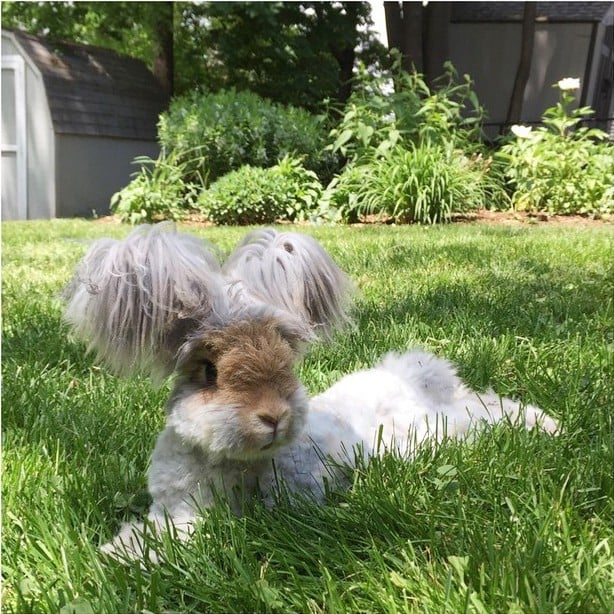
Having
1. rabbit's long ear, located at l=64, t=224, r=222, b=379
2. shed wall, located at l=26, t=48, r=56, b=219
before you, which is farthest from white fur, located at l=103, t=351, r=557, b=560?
shed wall, located at l=26, t=48, r=56, b=219

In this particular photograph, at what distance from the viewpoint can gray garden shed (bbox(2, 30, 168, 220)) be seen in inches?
515

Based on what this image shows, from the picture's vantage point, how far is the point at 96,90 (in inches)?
559

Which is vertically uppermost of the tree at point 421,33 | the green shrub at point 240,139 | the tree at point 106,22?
the tree at point 106,22

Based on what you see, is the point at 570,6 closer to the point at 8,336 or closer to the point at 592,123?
the point at 592,123

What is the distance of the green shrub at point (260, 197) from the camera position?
9070mm

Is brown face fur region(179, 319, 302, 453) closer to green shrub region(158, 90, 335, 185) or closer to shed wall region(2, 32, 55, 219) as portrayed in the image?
green shrub region(158, 90, 335, 185)

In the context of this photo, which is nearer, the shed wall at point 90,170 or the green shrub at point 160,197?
the green shrub at point 160,197

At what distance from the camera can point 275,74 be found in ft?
50.3

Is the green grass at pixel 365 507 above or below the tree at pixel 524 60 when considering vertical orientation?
below

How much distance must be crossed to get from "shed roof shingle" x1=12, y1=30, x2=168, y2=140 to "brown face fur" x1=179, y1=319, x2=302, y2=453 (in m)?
13.0

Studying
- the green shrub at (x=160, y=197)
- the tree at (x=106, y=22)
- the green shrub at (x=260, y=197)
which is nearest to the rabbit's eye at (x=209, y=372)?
the green shrub at (x=260, y=197)

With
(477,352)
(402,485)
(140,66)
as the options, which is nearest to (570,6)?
(140,66)

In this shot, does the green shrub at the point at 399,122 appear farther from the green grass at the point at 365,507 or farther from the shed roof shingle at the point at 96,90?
the shed roof shingle at the point at 96,90

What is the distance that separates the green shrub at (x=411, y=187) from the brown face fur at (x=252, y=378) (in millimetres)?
6929
